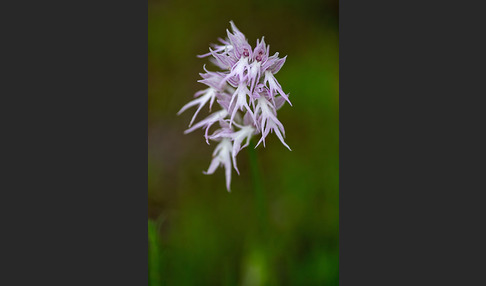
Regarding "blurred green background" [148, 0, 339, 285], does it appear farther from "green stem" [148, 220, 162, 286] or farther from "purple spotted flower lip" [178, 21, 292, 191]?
"purple spotted flower lip" [178, 21, 292, 191]

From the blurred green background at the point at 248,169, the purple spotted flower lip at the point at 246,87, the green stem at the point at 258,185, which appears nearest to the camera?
the purple spotted flower lip at the point at 246,87

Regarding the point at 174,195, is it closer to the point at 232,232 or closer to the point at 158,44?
the point at 232,232

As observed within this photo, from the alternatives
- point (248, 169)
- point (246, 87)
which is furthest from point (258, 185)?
point (248, 169)

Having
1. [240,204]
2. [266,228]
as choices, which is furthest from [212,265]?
[266,228]

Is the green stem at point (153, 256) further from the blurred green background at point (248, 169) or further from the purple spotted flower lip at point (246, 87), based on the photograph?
the purple spotted flower lip at point (246, 87)

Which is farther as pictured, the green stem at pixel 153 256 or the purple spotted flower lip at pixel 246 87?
the green stem at pixel 153 256

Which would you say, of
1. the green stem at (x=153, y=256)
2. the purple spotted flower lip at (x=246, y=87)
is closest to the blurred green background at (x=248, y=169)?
the green stem at (x=153, y=256)

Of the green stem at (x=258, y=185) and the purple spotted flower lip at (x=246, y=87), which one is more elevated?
the purple spotted flower lip at (x=246, y=87)

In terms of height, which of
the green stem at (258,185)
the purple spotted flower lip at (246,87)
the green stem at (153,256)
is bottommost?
the green stem at (153,256)
